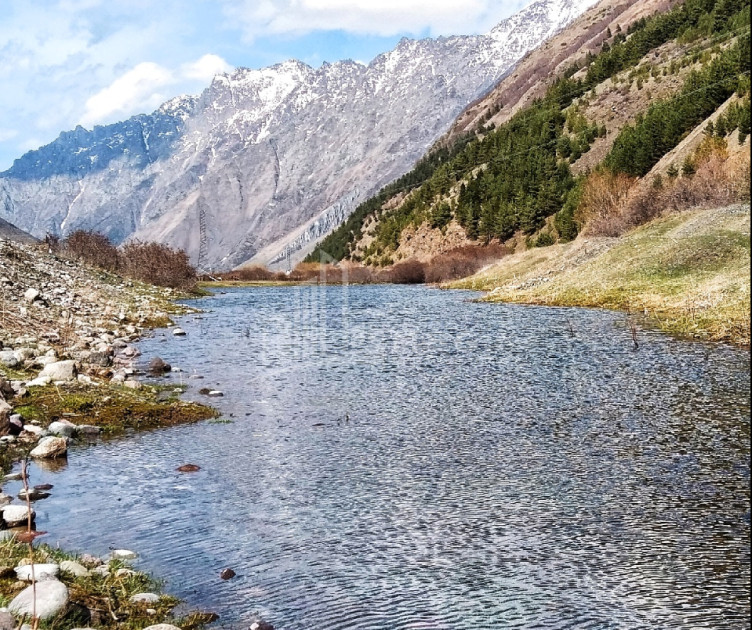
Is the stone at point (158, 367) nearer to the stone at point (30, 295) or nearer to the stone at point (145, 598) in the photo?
the stone at point (30, 295)

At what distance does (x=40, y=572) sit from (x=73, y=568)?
23.9 inches

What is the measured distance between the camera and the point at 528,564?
10.1m

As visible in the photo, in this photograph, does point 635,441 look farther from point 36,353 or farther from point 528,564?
point 36,353

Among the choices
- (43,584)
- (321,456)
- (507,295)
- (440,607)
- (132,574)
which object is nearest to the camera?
(43,584)

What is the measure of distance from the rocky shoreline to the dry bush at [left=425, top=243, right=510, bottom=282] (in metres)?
87.3

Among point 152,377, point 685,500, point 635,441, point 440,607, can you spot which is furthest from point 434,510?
point 152,377

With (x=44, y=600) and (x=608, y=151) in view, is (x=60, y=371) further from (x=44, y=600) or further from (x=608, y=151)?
(x=608, y=151)

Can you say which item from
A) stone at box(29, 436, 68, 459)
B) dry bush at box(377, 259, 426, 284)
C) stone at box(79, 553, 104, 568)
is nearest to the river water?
stone at box(29, 436, 68, 459)

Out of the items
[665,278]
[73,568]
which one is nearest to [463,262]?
[665,278]

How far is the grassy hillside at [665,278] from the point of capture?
36.9 metres

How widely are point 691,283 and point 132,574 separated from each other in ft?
152

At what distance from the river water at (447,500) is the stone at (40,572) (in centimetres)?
157

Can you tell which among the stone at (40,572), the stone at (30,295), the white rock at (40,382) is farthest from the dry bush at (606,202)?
the stone at (40,572)

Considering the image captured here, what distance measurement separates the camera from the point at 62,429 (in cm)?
1738
